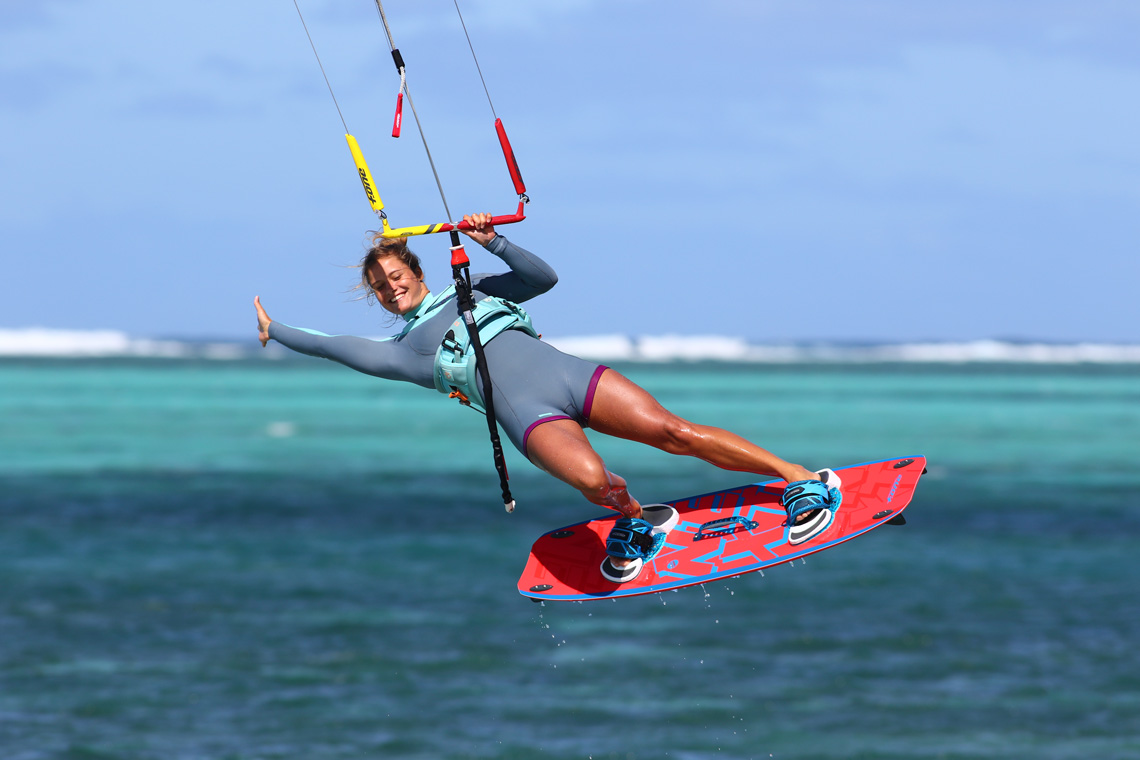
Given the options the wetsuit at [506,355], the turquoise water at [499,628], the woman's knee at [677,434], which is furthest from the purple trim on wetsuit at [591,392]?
the turquoise water at [499,628]

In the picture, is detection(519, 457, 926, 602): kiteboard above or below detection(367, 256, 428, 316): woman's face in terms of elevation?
below

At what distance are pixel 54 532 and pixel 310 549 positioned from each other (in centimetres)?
723

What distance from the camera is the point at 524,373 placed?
8.77m

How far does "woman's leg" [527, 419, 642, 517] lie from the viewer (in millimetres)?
8312

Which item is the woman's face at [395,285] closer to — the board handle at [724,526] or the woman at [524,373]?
the woman at [524,373]

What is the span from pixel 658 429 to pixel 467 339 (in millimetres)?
1456

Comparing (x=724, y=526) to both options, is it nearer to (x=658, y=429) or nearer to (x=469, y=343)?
(x=658, y=429)

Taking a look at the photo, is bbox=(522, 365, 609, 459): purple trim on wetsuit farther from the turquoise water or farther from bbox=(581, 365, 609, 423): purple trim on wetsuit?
the turquoise water

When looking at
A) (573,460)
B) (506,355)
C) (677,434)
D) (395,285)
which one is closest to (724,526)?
(677,434)

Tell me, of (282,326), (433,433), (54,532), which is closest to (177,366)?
(433,433)

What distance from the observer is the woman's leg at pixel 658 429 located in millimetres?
8617

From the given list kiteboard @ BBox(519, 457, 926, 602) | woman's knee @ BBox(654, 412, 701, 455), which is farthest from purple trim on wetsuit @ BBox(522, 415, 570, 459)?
kiteboard @ BBox(519, 457, 926, 602)

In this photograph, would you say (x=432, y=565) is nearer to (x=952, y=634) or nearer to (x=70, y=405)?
(x=952, y=634)

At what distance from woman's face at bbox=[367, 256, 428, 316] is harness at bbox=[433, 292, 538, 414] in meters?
0.42
